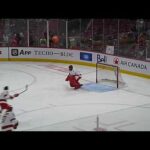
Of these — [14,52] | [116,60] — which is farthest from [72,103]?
[14,52]

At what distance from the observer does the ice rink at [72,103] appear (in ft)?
31.1

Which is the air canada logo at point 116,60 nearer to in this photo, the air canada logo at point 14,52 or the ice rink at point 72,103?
the ice rink at point 72,103

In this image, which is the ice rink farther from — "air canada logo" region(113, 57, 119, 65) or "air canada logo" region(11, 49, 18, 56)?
"air canada logo" region(11, 49, 18, 56)

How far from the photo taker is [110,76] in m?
14.6

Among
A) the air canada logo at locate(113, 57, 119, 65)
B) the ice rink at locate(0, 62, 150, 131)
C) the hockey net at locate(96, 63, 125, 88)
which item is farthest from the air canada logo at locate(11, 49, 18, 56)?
the hockey net at locate(96, 63, 125, 88)

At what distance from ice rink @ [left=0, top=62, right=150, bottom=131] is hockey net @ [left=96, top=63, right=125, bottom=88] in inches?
Answer: 11.4

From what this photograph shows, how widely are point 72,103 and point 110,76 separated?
9.64 feet

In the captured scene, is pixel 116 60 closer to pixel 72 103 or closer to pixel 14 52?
pixel 72 103

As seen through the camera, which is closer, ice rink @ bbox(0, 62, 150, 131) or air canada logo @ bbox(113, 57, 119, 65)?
ice rink @ bbox(0, 62, 150, 131)

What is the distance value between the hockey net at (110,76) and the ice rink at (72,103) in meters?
0.29

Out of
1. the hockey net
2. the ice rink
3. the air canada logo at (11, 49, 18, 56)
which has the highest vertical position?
the air canada logo at (11, 49, 18, 56)

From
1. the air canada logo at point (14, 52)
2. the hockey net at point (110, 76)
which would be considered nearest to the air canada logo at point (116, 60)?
the hockey net at point (110, 76)

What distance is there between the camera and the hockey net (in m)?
14.3
